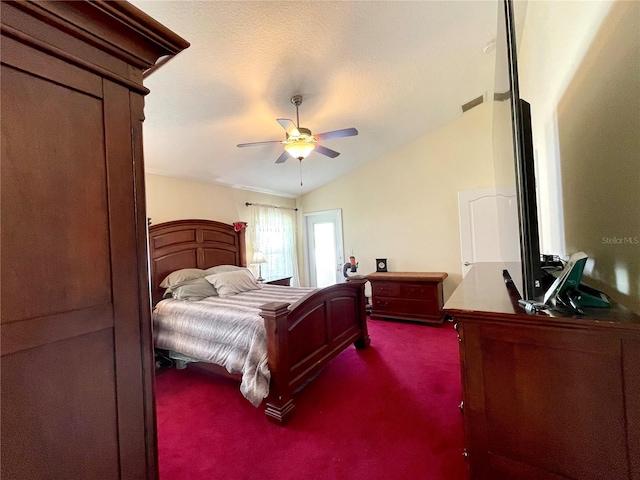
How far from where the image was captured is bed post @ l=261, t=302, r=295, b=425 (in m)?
1.93

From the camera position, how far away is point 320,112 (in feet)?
9.57

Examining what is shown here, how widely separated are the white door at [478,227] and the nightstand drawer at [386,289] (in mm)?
1026

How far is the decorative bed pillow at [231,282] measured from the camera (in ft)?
10.5

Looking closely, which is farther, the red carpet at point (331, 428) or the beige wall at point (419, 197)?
the beige wall at point (419, 197)

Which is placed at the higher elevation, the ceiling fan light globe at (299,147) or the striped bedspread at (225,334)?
the ceiling fan light globe at (299,147)

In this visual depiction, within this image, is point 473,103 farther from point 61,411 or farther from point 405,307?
point 61,411

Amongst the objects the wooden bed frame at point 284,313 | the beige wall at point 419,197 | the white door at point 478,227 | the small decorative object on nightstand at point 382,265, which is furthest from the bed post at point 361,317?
the white door at point 478,227

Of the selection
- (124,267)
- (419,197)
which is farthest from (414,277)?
(124,267)

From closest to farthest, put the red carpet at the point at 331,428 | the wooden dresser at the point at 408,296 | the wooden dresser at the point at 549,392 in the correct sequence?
the wooden dresser at the point at 549,392 < the red carpet at the point at 331,428 < the wooden dresser at the point at 408,296

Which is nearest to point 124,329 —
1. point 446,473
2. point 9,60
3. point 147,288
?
point 147,288

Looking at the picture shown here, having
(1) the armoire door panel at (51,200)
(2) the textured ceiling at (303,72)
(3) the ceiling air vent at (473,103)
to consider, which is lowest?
(1) the armoire door panel at (51,200)

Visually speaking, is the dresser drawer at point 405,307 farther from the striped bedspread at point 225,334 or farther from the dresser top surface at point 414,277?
the striped bedspread at point 225,334

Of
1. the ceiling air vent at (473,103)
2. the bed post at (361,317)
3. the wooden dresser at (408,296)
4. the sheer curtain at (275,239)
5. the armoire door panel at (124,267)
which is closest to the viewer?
the armoire door panel at (124,267)

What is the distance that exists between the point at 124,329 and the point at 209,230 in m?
3.54
